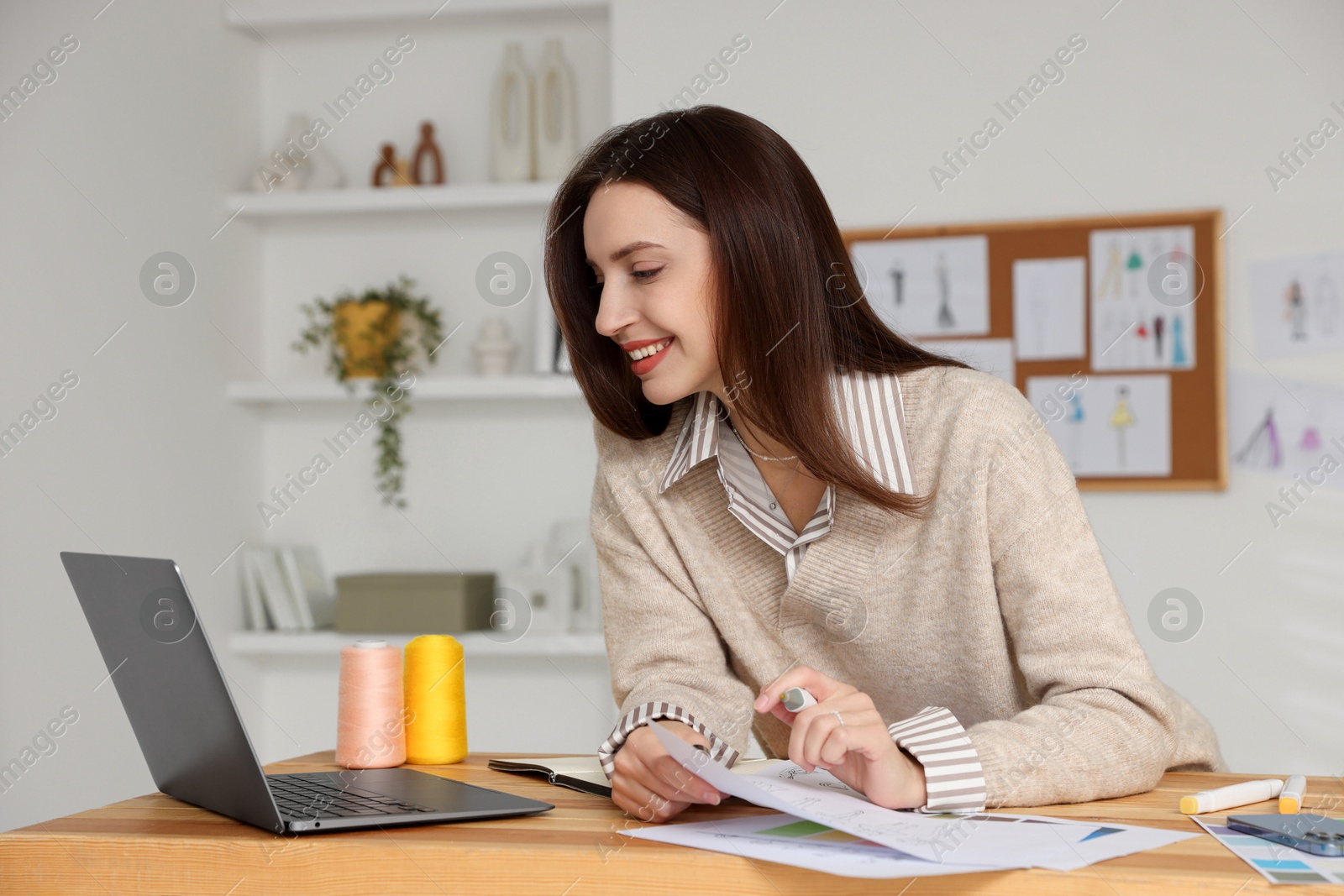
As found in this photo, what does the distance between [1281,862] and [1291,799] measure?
0.21 meters

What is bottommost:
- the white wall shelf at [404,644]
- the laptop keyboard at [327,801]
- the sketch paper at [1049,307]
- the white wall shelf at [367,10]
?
the white wall shelf at [404,644]

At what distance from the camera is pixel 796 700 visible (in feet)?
3.13

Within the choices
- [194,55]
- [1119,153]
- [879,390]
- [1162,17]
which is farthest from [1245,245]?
[194,55]

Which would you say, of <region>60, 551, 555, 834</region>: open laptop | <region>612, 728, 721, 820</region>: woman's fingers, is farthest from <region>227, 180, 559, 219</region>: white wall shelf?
<region>612, 728, 721, 820</region>: woman's fingers

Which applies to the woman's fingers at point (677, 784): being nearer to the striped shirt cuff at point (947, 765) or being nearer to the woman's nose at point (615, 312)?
the striped shirt cuff at point (947, 765)

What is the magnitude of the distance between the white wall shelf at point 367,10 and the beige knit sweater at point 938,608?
6.73 feet

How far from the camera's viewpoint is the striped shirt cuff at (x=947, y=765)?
94cm

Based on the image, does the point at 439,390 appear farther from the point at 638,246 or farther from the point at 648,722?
the point at 648,722

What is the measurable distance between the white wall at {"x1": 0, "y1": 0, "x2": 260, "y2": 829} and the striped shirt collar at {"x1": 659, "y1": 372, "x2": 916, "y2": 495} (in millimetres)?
1616

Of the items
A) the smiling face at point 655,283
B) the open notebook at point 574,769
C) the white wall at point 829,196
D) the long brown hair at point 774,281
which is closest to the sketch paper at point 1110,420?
the white wall at point 829,196

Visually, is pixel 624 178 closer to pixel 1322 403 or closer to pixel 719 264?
pixel 719 264

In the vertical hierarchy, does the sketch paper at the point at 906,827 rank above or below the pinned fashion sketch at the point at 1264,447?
below

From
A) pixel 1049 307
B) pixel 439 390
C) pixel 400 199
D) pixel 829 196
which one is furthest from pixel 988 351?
pixel 400 199

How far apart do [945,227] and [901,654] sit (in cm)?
184
